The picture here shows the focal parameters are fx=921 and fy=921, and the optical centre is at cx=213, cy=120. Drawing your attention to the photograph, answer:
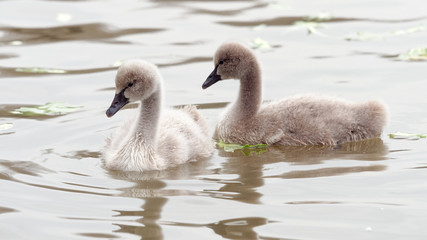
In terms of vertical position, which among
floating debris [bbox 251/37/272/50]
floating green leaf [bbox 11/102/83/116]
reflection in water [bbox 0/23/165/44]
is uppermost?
reflection in water [bbox 0/23/165/44]

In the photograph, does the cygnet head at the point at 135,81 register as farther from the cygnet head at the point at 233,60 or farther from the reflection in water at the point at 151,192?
the cygnet head at the point at 233,60

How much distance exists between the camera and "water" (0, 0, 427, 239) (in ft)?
23.0

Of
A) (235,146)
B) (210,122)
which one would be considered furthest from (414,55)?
(235,146)

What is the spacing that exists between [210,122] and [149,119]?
162 centimetres

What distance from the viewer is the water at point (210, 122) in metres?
7.02

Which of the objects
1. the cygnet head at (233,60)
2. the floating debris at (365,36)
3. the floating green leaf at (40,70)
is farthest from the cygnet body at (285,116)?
the floating debris at (365,36)

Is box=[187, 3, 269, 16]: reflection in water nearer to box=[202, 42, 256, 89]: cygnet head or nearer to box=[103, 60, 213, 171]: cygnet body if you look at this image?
box=[202, 42, 256, 89]: cygnet head

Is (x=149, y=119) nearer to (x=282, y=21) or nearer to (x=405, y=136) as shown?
(x=405, y=136)

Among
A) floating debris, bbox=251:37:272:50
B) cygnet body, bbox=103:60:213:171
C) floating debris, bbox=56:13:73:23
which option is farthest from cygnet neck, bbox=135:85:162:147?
floating debris, bbox=56:13:73:23

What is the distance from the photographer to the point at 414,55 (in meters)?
12.1

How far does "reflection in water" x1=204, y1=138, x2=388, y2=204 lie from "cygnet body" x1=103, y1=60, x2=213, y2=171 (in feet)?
1.36

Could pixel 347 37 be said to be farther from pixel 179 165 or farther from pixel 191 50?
pixel 179 165

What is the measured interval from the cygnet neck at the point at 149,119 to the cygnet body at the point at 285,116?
111 centimetres

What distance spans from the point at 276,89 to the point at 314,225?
4263mm
